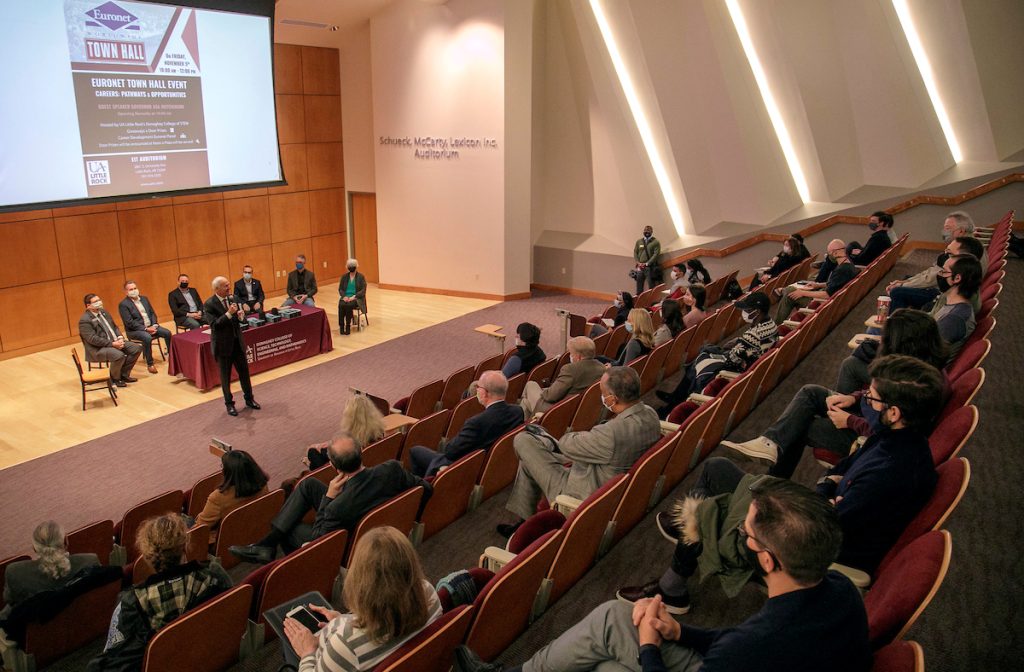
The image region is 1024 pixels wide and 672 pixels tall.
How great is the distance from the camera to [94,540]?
4168 millimetres

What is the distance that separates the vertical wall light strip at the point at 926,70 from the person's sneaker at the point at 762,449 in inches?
317

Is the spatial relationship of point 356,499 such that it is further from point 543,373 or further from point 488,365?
point 488,365

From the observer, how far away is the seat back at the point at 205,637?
2631 mm

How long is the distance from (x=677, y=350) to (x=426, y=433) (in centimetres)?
247

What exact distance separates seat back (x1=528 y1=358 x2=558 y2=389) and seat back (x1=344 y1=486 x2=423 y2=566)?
2590 mm

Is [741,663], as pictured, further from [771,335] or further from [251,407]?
[251,407]

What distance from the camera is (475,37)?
11312mm

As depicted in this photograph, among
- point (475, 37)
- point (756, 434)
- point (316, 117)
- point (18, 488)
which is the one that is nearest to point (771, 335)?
point (756, 434)

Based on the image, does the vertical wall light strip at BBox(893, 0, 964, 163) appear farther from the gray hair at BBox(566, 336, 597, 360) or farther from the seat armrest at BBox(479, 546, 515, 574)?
the seat armrest at BBox(479, 546, 515, 574)

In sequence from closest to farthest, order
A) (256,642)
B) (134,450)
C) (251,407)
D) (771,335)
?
(256,642) < (771,335) < (134,450) < (251,407)

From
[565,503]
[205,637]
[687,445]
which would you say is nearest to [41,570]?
[205,637]

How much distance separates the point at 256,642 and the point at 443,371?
5959 millimetres

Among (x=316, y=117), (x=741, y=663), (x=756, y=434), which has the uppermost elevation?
(x=316, y=117)

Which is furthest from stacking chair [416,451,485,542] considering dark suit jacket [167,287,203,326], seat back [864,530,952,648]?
dark suit jacket [167,287,203,326]
